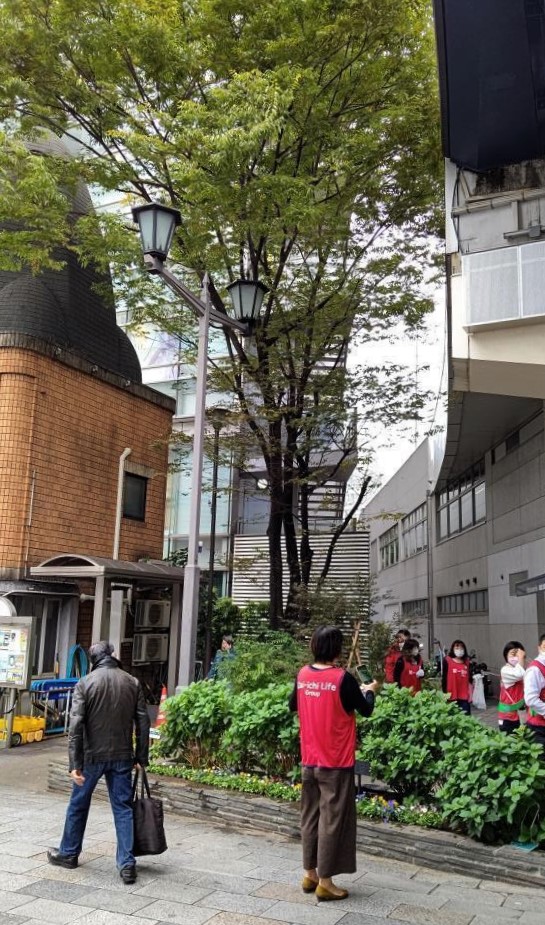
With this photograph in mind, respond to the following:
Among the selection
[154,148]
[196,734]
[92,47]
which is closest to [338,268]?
[154,148]

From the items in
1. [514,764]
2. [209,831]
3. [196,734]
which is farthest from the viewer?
[196,734]

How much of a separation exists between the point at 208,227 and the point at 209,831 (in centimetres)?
911

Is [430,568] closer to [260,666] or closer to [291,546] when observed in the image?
[291,546]

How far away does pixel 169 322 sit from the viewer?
15.8 meters

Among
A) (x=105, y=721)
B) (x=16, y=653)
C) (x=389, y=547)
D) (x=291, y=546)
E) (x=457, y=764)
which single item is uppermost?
(x=389, y=547)

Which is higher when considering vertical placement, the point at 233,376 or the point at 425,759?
the point at 233,376

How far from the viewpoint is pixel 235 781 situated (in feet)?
24.4

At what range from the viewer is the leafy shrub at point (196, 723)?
7.91 meters

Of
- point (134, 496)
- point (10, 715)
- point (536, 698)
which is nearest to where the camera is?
point (536, 698)

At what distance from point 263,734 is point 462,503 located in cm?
1761

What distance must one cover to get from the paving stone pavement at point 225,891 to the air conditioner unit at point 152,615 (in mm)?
8760

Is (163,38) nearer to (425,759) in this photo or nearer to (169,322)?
(169,322)

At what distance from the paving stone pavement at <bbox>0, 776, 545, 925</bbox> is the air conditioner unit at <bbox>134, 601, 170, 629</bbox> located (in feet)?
28.7

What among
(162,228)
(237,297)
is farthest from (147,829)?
(237,297)
